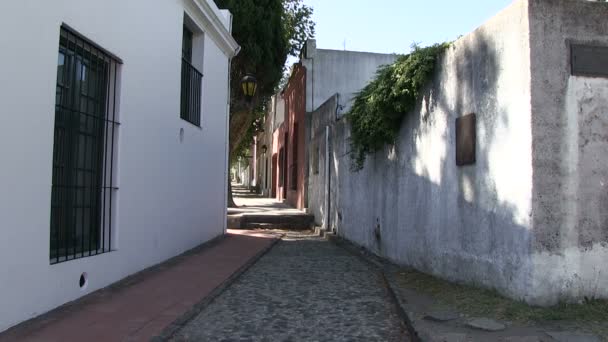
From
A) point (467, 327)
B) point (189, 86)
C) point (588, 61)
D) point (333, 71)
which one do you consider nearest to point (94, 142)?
point (189, 86)

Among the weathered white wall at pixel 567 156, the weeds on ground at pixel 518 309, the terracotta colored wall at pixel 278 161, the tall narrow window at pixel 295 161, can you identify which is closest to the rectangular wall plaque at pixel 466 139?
the weathered white wall at pixel 567 156

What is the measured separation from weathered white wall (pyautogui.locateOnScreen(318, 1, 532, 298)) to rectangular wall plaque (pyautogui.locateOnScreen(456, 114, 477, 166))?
7 cm

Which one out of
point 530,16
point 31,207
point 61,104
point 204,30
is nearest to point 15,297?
point 31,207

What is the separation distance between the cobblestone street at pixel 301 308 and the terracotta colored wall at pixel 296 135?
8.79 meters

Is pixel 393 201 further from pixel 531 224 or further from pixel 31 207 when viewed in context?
pixel 31 207

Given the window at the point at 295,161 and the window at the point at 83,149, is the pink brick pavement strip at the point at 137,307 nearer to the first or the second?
the window at the point at 83,149

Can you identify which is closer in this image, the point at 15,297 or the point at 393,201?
the point at 15,297

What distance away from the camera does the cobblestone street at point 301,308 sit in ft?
15.7

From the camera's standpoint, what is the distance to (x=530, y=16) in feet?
15.3

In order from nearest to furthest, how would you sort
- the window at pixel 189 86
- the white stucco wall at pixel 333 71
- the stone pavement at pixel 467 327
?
the stone pavement at pixel 467 327
the window at pixel 189 86
the white stucco wall at pixel 333 71

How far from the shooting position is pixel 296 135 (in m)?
18.8

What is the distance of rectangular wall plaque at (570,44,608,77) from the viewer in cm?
475

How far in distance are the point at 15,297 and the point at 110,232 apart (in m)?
1.93

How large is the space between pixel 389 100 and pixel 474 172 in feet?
6.92
